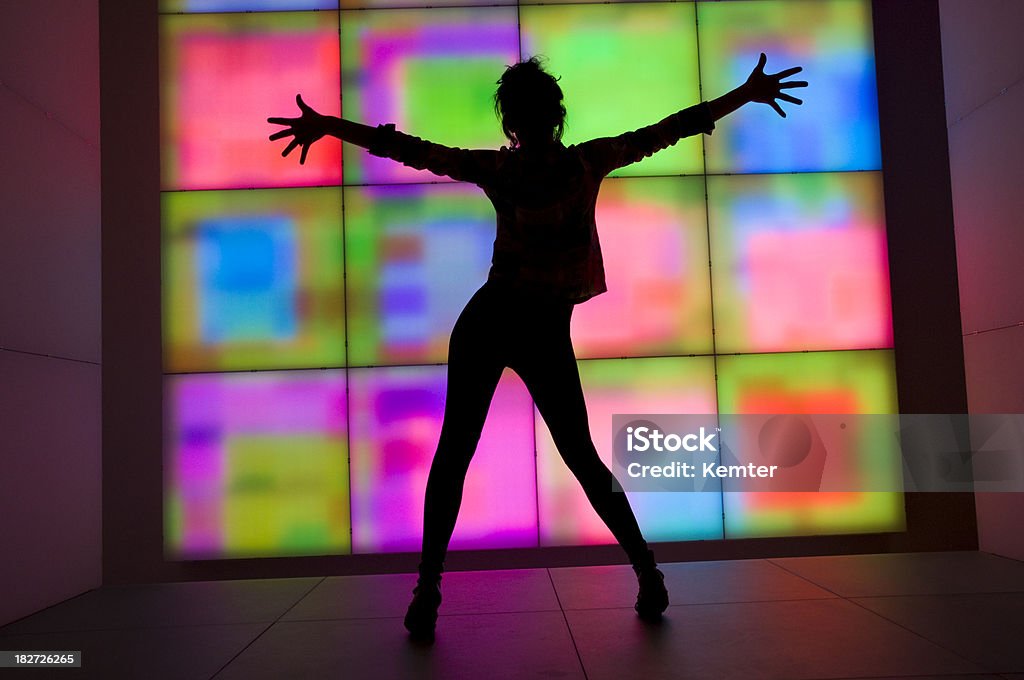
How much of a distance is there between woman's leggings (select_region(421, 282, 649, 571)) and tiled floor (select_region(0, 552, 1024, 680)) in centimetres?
30

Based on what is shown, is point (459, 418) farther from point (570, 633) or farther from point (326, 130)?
point (326, 130)


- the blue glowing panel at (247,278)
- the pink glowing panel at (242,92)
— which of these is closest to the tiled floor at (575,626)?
the blue glowing panel at (247,278)

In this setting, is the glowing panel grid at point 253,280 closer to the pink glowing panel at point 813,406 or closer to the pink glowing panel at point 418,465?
the pink glowing panel at point 418,465

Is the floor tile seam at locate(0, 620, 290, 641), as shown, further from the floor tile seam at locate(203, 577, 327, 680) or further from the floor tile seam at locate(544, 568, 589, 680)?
the floor tile seam at locate(544, 568, 589, 680)

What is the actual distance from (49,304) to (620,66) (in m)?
2.56

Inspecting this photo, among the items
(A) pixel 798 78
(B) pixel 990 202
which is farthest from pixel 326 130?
(B) pixel 990 202

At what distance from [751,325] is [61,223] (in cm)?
288

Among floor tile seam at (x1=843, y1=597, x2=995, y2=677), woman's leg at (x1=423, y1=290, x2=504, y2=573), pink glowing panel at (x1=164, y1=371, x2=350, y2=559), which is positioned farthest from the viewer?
pink glowing panel at (x1=164, y1=371, x2=350, y2=559)

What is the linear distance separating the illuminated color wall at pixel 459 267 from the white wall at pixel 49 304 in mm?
335

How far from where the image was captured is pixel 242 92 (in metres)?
3.60

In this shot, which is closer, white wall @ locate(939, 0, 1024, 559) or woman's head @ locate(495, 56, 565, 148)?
woman's head @ locate(495, 56, 565, 148)

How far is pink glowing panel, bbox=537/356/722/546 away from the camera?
3.51 metres

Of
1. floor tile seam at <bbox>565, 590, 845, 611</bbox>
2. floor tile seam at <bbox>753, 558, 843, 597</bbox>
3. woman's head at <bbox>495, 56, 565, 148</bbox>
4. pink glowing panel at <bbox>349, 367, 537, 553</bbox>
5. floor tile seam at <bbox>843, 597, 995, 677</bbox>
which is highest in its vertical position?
woman's head at <bbox>495, 56, 565, 148</bbox>

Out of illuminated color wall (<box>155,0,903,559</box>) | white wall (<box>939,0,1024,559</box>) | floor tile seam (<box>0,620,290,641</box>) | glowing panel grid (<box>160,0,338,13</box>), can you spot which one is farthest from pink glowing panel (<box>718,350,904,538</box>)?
glowing panel grid (<box>160,0,338,13</box>)
